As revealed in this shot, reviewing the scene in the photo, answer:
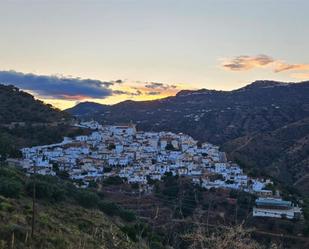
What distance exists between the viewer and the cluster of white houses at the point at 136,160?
1577 inches

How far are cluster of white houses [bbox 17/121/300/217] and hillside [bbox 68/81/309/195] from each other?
5421 millimetres

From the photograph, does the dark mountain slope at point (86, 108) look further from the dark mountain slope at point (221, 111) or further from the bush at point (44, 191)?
the bush at point (44, 191)

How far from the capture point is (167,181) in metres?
38.6

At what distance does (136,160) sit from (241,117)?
50.2 metres

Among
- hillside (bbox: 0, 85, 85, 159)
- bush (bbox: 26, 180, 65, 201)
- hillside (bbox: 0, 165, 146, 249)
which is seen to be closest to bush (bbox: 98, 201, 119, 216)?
hillside (bbox: 0, 165, 146, 249)

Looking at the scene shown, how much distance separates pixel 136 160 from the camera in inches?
1957

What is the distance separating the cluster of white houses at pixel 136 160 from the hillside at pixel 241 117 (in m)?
5.42

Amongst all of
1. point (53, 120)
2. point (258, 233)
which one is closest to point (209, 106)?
point (53, 120)

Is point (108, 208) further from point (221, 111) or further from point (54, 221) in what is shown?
point (221, 111)

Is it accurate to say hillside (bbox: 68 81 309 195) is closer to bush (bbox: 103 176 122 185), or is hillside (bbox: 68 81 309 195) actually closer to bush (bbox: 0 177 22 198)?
bush (bbox: 103 176 122 185)

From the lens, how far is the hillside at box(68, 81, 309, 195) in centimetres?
6526

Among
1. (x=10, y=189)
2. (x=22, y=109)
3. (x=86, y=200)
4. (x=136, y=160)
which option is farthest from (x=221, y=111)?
(x=10, y=189)

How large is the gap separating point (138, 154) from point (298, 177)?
17794 mm

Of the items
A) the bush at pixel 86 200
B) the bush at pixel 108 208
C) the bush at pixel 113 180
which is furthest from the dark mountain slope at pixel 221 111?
the bush at pixel 86 200
